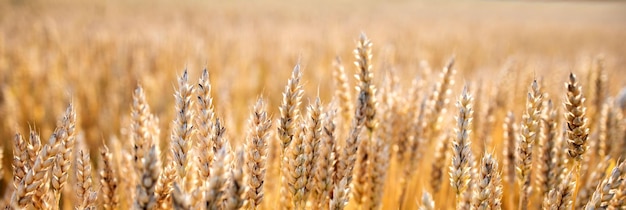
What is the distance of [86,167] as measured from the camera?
2.90 feet

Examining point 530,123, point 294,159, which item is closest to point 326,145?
point 294,159

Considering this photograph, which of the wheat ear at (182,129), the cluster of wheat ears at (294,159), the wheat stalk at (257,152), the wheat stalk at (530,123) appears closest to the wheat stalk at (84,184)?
the cluster of wheat ears at (294,159)

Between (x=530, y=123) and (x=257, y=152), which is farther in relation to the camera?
(x=530, y=123)

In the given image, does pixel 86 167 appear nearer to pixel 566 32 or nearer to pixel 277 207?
pixel 277 207

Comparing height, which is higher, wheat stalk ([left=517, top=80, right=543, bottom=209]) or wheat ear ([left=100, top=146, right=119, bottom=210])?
wheat stalk ([left=517, top=80, right=543, bottom=209])

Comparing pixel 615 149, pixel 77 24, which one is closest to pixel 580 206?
pixel 615 149

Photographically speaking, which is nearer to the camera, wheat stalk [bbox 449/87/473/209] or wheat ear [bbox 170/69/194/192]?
wheat ear [bbox 170/69/194/192]

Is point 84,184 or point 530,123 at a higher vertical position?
point 530,123

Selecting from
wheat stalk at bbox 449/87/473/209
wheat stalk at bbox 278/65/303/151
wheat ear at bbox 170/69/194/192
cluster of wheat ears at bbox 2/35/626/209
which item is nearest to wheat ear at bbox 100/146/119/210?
cluster of wheat ears at bbox 2/35/626/209

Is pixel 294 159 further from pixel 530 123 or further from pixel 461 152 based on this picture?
pixel 530 123

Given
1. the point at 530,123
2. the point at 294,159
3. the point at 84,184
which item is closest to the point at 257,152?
the point at 294,159

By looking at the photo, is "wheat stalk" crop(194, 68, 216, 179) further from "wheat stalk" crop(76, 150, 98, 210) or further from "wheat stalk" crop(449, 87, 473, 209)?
"wheat stalk" crop(449, 87, 473, 209)

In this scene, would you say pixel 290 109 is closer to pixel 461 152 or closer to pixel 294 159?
pixel 294 159

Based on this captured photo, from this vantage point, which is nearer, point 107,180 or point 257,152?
point 257,152
